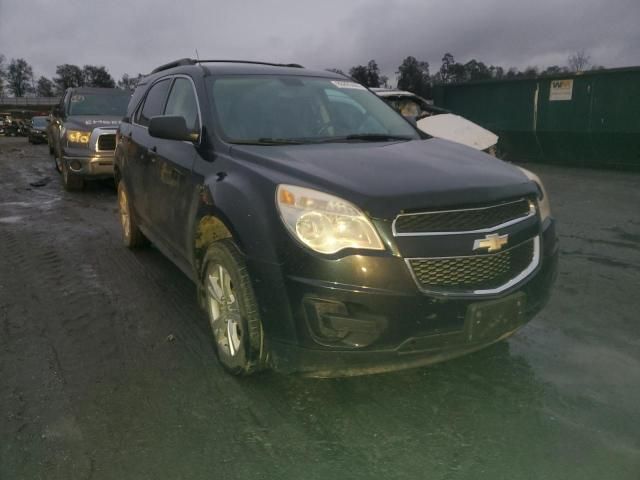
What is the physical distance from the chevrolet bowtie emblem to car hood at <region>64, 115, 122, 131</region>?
8.67 meters

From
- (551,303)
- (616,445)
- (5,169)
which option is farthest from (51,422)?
(5,169)

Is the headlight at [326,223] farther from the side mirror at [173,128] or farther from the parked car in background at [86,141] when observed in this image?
the parked car in background at [86,141]

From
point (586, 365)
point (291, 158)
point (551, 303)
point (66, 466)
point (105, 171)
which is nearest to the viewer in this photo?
point (66, 466)

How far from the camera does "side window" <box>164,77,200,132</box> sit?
3.84 m

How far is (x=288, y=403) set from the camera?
9.53 ft

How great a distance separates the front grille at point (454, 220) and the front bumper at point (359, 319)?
19 centimetres

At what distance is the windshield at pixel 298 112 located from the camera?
11.8ft

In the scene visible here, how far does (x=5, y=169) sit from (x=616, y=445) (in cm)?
1561

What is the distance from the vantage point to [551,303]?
14.0ft

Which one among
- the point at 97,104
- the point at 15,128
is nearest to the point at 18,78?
the point at 15,128

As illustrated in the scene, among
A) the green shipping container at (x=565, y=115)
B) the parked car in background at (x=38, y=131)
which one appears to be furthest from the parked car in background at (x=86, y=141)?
the parked car in background at (x=38, y=131)

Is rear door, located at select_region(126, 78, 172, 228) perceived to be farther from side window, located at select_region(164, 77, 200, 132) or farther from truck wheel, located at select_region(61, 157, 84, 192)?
truck wheel, located at select_region(61, 157, 84, 192)

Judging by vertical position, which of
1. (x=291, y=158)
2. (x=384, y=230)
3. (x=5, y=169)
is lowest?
(x=5, y=169)

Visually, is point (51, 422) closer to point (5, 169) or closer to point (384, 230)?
point (384, 230)
